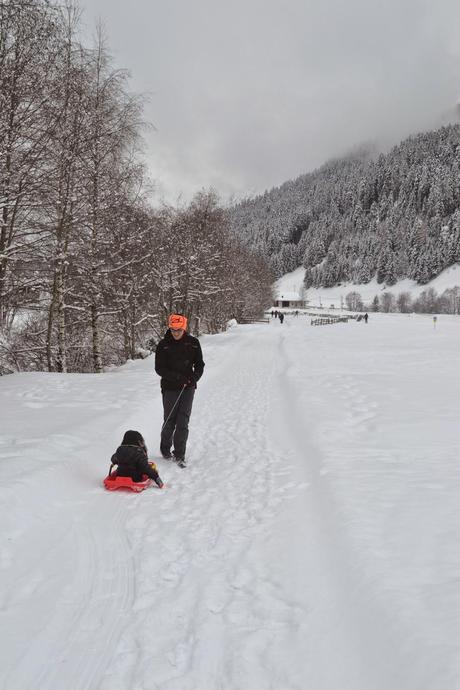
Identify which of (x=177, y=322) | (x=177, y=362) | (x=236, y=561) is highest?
(x=177, y=322)

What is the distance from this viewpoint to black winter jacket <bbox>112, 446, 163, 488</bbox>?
16.5ft

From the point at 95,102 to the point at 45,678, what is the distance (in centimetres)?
1324

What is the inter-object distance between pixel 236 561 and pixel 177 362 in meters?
3.19

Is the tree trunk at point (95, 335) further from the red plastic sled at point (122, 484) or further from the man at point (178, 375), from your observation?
the red plastic sled at point (122, 484)

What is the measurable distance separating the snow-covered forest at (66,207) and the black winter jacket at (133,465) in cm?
482

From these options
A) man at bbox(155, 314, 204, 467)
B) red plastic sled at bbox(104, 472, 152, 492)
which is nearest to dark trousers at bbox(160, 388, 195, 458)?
man at bbox(155, 314, 204, 467)

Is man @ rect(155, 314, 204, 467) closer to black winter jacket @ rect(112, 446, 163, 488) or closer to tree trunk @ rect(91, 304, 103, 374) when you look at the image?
black winter jacket @ rect(112, 446, 163, 488)

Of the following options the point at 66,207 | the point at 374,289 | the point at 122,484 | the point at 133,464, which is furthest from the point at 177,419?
the point at 374,289

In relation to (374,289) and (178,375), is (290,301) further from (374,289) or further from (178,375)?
(178,375)

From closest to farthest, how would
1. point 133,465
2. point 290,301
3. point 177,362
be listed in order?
1. point 133,465
2. point 177,362
3. point 290,301

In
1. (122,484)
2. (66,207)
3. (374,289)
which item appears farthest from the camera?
(374,289)

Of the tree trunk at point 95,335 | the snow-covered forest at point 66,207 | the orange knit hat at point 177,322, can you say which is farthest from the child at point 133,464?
the tree trunk at point 95,335

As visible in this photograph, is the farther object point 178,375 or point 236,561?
point 178,375

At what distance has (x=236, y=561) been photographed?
352 centimetres
